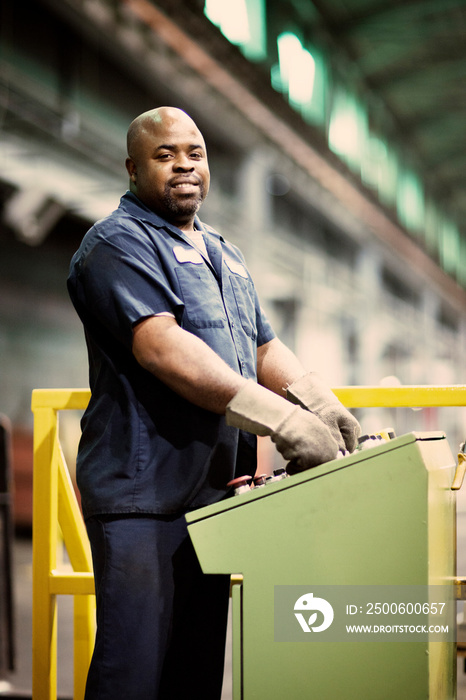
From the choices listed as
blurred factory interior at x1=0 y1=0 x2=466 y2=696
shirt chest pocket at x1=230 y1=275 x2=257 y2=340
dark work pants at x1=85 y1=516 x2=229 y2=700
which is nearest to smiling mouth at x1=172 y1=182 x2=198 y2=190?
shirt chest pocket at x1=230 y1=275 x2=257 y2=340

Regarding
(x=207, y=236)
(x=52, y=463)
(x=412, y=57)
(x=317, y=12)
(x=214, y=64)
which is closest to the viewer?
(x=207, y=236)

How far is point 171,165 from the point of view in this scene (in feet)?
5.28

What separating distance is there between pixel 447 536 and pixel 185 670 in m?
0.63

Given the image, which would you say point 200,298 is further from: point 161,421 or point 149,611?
point 149,611

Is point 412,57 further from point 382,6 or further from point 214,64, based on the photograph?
point 214,64

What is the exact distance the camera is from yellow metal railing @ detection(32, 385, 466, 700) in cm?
187

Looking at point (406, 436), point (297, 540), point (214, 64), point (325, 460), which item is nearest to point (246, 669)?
point (297, 540)

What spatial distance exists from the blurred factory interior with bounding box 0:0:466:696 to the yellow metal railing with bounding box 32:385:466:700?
8.44 feet

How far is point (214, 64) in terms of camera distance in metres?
6.43

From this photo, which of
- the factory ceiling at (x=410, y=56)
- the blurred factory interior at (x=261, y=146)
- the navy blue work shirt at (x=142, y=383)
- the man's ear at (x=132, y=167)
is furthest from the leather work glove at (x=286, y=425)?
the factory ceiling at (x=410, y=56)

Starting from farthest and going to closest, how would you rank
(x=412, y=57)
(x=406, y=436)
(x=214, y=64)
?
1. (x=412, y=57)
2. (x=214, y=64)
3. (x=406, y=436)

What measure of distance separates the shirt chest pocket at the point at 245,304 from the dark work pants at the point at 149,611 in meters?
0.48

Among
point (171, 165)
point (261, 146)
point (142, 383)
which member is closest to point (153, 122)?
point (171, 165)

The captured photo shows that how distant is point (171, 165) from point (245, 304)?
37 centimetres
